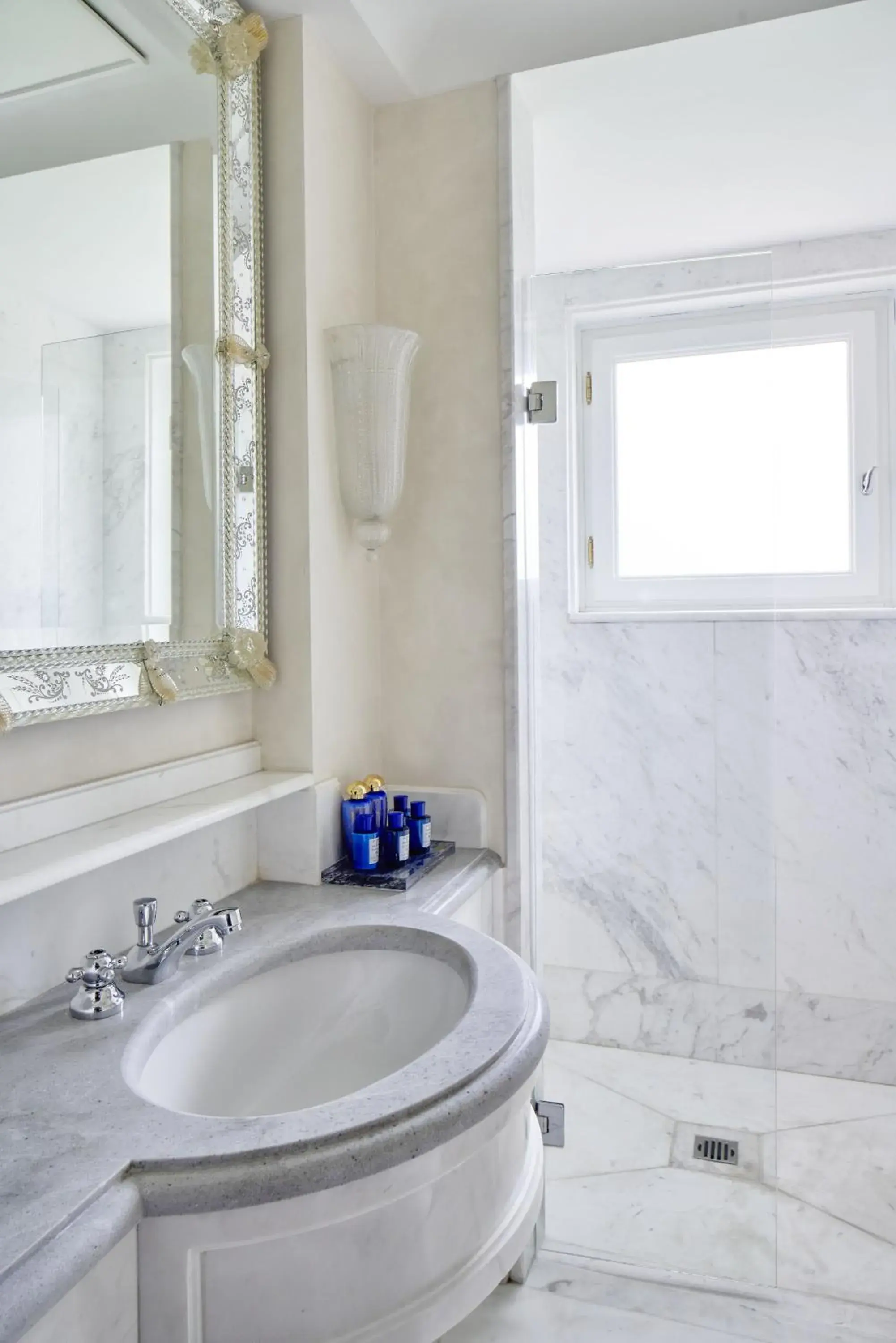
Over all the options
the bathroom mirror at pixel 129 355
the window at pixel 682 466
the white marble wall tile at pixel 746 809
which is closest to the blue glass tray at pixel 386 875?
the bathroom mirror at pixel 129 355

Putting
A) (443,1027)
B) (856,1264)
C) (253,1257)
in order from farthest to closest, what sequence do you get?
(856,1264) < (443,1027) < (253,1257)

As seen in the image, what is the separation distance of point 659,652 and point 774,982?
70cm

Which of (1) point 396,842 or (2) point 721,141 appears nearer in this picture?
(1) point 396,842

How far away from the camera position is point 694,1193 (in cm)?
180

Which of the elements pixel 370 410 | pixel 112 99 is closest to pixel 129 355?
pixel 112 99

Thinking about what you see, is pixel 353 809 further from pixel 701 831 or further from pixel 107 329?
pixel 107 329

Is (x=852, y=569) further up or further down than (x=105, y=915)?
further up

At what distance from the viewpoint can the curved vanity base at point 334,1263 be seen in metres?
0.72

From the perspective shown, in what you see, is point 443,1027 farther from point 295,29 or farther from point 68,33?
point 295,29

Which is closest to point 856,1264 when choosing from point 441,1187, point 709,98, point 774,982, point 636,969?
point 774,982

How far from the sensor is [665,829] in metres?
1.88

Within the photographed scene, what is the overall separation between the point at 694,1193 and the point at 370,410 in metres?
1.59

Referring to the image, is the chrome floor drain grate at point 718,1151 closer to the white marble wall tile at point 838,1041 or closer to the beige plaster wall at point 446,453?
the white marble wall tile at point 838,1041

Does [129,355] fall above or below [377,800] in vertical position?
above
